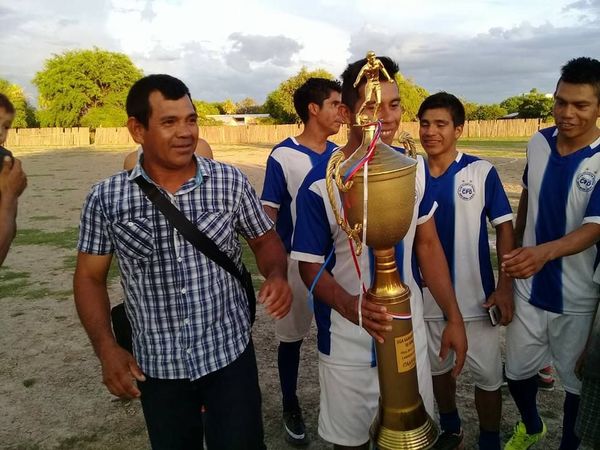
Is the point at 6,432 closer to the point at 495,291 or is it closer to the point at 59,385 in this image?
the point at 59,385

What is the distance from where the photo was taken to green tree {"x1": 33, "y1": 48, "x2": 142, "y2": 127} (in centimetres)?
5319

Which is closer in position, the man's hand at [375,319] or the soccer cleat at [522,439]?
the man's hand at [375,319]

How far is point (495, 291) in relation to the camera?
118 inches

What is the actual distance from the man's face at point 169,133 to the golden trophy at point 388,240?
90 cm

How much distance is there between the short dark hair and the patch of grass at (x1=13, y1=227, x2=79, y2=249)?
729 cm

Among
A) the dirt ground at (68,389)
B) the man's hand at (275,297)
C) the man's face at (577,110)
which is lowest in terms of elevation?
the dirt ground at (68,389)

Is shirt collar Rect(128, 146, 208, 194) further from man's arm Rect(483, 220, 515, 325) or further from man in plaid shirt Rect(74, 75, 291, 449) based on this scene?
man's arm Rect(483, 220, 515, 325)

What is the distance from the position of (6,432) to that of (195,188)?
2.56m

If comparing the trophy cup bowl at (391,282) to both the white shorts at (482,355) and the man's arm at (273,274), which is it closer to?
the man's arm at (273,274)

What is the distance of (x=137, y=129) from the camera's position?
2.33 meters

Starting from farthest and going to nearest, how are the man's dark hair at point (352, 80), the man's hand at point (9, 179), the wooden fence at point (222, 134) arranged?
1. the wooden fence at point (222, 134)
2. the man's hand at point (9, 179)
3. the man's dark hair at point (352, 80)

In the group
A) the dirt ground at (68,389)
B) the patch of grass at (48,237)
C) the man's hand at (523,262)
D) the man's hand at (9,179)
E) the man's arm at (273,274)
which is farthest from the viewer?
the patch of grass at (48,237)

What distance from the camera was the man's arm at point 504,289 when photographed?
2936 mm

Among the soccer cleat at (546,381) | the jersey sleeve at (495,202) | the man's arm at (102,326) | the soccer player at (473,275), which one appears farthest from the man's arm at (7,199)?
the soccer cleat at (546,381)
